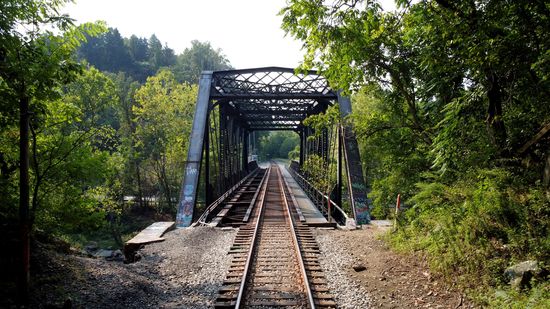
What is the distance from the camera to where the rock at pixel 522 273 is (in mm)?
4492

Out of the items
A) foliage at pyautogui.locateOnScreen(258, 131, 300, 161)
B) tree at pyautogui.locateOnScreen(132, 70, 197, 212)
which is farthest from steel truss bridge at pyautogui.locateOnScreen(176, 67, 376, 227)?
foliage at pyautogui.locateOnScreen(258, 131, 300, 161)

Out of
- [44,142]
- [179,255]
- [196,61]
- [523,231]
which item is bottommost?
[179,255]

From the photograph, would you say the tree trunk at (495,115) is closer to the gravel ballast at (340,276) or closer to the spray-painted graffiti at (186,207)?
the gravel ballast at (340,276)

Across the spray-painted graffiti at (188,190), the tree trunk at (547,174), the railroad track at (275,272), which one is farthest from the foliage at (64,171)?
the tree trunk at (547,174)

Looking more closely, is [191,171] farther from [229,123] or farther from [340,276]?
[229,123]

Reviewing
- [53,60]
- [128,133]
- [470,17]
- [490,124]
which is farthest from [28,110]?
[128,133]

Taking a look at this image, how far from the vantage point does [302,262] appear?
707 cm

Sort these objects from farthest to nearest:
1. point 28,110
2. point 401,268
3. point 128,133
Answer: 1. point 128,133
2. point 401,268
3. point 28,110

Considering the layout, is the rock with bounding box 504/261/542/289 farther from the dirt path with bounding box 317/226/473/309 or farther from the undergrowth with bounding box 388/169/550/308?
the dirt path with bounding box 317/226/473/309

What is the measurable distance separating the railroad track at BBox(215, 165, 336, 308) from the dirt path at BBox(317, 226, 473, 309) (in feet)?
2.57

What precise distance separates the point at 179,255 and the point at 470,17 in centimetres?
745

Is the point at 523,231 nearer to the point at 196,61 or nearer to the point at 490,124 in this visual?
the point at 490,124

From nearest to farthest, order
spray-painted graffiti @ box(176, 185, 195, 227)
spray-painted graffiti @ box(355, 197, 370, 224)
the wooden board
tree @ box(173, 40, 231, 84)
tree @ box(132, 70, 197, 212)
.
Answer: the wooden board → spray-painted graffiti @ box(355, 197, 370, 224) → spray-painted graffiti @ box(176, 185, 195, 227) → tree @ box(132, 70, 197, 212) → tree @ box(173, 40, 231, 84)

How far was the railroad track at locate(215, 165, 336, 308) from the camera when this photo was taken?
17.9 ft
